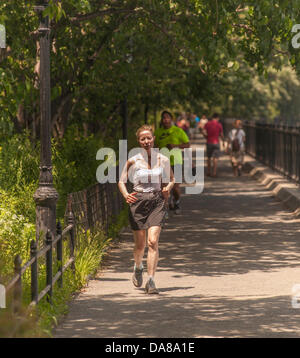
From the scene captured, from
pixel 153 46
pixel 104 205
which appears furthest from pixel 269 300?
pixel 153 46

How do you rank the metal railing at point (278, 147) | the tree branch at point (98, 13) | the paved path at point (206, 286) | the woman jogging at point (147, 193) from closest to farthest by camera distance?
the paved path at point (206, 286)
the woman jogging at point (147, 193)
the tree branch at point (98, 13)
the metal railing at point (278, 147)

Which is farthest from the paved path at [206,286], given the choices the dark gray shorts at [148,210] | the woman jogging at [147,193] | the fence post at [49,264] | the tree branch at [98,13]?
the tree branch at [98,13]

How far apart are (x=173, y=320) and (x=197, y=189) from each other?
53.5 feet

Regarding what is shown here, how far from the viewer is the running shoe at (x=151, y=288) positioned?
34.9 ft

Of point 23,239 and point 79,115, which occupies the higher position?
point 79,115

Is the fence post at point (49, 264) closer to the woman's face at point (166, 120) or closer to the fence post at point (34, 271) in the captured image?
the fence post at point (34, 271)

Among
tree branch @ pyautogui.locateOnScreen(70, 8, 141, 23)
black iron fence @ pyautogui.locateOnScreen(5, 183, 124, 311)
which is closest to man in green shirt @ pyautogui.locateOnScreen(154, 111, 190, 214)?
black iron fence @ pyautogui.locateOnScreen(5, 183, 124, 311)

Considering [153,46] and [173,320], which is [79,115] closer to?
[153,46]

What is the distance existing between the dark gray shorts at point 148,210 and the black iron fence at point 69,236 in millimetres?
769

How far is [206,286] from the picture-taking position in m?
11.2

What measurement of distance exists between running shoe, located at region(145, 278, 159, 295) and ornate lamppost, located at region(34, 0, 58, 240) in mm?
1398
